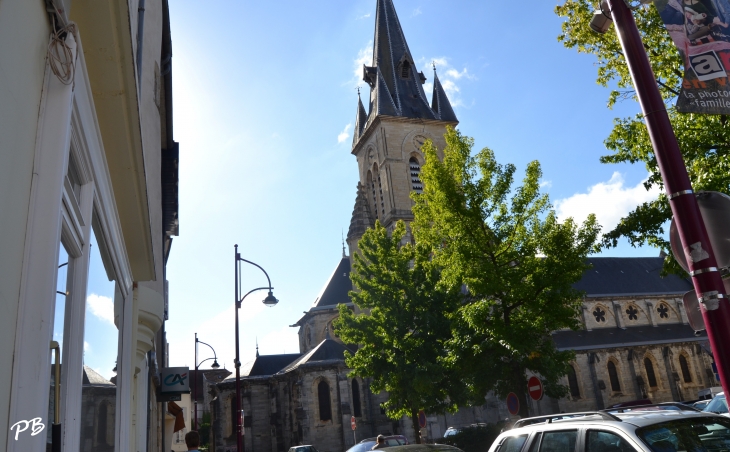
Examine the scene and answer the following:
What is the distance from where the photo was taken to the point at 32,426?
5.08 feet

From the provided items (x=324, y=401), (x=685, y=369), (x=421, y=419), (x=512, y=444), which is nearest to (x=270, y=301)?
(x=421, y=419)

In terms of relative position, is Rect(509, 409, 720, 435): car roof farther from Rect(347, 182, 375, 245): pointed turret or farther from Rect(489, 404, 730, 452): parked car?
Rect(347, 182, 375, 245): pointed turret

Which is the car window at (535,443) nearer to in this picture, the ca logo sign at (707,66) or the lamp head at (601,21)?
the ca logo sign at (707,66)

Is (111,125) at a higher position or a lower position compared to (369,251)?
lower

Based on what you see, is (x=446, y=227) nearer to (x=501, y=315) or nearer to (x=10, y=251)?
(x=501, y=315)

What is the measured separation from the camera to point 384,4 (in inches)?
2296

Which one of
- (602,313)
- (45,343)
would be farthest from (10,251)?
(602,313)

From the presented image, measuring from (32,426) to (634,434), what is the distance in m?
4.86

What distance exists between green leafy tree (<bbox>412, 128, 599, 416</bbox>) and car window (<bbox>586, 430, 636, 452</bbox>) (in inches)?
434

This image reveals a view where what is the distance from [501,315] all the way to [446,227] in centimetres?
305

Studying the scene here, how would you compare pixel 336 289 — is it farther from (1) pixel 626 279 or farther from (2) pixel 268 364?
(1) pixel 626 279

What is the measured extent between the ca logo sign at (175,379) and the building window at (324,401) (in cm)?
2627

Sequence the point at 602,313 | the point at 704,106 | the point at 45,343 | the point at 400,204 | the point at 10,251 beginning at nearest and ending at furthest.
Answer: the point at 10,251 → the point at 45,343 → the point at 704,106 → the point at 400,204 → the point at 602,313

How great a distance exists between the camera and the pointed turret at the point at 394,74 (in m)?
52.4
